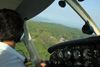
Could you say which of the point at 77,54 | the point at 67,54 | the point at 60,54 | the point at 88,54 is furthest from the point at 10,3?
the point at 88,54

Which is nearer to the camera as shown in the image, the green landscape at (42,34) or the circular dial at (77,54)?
the circular dial at (77,54)

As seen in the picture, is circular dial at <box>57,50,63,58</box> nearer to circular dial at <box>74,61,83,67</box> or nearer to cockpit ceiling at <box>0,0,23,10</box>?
circular dial at <box>74,61,83,67</box>

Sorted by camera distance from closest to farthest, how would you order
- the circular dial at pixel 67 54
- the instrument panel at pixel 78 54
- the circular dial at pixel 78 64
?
the instrument panel at pixel 78 54 → the circular dial at pixel 78 64 → the circular dial at pixel 67 54

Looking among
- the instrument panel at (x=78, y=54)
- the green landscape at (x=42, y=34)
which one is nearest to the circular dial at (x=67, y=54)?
the instrument panel at (x=78, y=54)

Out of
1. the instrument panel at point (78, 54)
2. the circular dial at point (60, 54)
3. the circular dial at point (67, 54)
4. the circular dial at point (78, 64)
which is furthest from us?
the circular dial at point (60, 54)

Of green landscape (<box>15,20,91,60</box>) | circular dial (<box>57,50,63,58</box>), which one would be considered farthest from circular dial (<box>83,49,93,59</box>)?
green landscape (<box>15,20,91,60</box>)

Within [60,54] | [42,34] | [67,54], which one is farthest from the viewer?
[42,34]

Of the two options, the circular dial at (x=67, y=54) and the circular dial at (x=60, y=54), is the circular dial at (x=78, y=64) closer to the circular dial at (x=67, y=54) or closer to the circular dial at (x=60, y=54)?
the circular dial at (x=67, y=54)

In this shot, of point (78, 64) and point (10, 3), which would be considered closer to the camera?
point (78, 64)

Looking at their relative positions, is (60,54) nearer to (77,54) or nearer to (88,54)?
(77,54)
